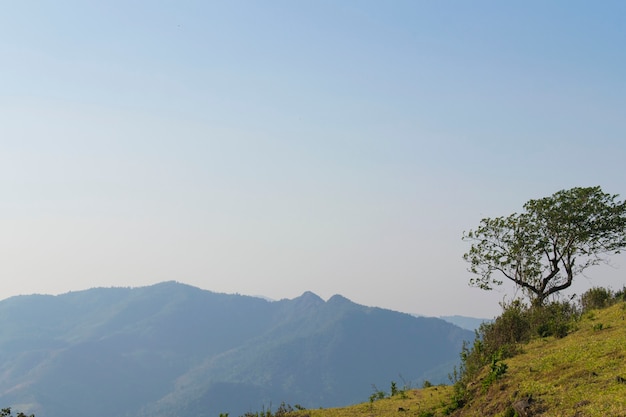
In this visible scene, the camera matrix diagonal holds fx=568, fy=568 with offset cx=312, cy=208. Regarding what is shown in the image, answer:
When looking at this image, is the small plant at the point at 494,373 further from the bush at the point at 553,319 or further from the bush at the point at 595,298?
the bush at the point at 595,298

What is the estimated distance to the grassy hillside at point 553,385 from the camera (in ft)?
47.9

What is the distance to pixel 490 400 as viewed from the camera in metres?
17.8

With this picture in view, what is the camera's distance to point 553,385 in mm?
16391

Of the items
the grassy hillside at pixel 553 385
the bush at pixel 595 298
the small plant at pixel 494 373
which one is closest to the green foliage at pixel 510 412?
the grassy hillside at pixel 553 385

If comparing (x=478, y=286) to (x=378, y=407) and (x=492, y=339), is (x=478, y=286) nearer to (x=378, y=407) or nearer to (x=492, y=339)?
(x=492, y=339)

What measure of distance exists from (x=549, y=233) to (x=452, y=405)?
71.6ft

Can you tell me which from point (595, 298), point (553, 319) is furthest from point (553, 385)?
point (595, 298)

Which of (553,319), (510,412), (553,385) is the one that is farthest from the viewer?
(553,319)

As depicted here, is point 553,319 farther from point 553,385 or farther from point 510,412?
point 510,412

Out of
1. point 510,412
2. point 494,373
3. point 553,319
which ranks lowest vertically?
point 510,412

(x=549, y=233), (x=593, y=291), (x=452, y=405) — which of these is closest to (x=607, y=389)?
(x=452, y=405)

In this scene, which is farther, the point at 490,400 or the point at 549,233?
the point at 549,233

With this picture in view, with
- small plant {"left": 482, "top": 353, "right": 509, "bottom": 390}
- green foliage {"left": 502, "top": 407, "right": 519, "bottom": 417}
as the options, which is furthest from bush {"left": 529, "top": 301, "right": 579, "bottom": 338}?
green foliage {"left": 502, "top": 407, "right": 519, "bottom": 417}

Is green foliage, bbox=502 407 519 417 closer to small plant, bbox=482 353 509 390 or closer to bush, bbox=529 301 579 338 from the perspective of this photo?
small plant, bbox=482 353 509 390
